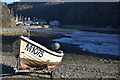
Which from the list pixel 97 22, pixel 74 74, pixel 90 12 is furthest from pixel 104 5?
pixel 74 74

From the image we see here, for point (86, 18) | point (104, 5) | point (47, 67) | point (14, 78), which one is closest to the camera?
point (14, 78)

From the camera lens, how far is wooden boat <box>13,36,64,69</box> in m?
12.2

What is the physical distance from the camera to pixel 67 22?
19950cm

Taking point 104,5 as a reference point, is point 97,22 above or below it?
below

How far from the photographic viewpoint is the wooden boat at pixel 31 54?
12.2 m

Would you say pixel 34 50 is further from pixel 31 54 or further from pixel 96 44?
pixel 96 44

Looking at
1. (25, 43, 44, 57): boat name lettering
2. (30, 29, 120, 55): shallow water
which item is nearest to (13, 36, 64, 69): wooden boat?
(25, 43, 44, 57): boat name lettering

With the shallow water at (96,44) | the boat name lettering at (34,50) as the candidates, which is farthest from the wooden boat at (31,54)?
the shallow water at (96,44)

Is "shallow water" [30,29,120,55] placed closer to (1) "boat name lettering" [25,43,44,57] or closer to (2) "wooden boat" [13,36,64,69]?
(2) "wooden boat" [13,36,64,69]

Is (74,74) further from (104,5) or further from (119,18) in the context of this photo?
(104,5)

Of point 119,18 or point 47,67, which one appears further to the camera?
point 119,18

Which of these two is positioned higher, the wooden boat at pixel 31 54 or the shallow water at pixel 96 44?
the wooden boat at pixel 31 54

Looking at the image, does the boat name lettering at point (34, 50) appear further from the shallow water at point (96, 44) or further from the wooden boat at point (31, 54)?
the shallow water at point (96, 44)

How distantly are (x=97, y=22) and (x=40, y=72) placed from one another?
533 ft
